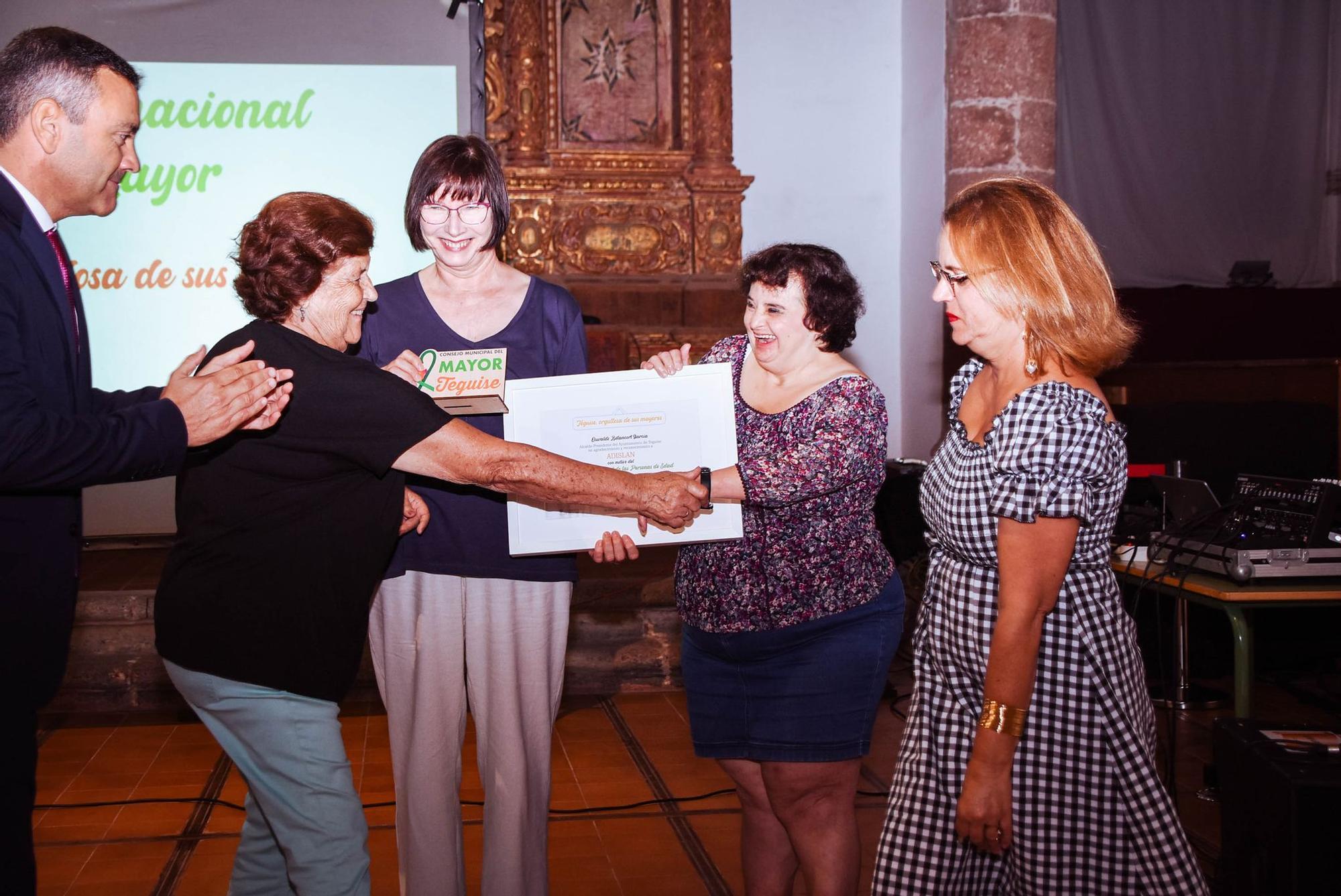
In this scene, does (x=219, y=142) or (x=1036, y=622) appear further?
(x=219, y=142)

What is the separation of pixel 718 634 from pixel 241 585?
0.99 m

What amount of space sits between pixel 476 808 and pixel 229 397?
2394 mm

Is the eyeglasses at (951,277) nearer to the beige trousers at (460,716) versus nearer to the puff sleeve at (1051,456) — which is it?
the puff sleeve at (1051,456)

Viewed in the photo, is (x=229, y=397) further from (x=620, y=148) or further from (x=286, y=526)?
(x=620, y=148)

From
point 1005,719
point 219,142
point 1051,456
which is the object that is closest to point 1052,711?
point 1005,719

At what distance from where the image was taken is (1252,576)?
3600mm

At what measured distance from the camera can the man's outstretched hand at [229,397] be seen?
6.69 feet

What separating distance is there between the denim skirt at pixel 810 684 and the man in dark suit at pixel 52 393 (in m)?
1.13

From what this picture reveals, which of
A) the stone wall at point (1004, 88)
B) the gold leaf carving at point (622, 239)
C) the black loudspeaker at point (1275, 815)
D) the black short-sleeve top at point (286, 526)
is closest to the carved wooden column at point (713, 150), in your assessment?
the gold leaf carving at point (622, 239)

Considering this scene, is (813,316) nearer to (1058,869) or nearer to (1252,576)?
(1058,869)

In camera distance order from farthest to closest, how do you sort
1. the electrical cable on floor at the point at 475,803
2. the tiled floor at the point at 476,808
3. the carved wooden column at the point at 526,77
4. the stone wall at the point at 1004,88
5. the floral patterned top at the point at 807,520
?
the carved wooden column at the point at 526,77
the stone wall at the point at 1004,88
the electrical cable on floor at the point at 475,803
the tiled floor at the point at 476,808
the floral patterned top at the point at 807,520

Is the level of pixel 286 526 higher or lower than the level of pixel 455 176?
lower

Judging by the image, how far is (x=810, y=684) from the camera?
248 cm

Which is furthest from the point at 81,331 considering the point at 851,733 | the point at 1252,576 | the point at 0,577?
the point at 1252,576
